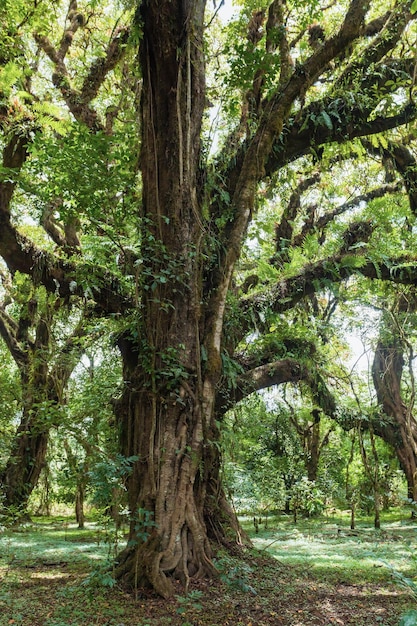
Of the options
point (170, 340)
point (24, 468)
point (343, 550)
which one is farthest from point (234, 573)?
point (24, 468)

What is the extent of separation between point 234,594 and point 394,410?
8401 millimetres

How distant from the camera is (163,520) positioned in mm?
4289

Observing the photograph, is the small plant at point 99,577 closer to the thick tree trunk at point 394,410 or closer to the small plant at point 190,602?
the small plant at point 190,602

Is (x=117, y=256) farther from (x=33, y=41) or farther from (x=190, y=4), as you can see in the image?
(x=33, y=41)

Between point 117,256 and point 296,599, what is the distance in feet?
13.7

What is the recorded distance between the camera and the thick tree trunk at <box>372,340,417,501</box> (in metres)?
11.0

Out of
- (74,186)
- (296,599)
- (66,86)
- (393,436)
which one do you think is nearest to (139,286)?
(74,186)

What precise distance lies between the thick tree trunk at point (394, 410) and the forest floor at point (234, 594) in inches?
188

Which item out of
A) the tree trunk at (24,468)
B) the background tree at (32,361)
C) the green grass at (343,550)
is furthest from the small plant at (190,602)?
the tree trunk at (24,468)

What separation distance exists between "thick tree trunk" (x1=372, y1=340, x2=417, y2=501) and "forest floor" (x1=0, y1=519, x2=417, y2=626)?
477 centimetres

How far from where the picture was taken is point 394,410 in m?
11.5

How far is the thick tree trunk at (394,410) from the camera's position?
1096cm

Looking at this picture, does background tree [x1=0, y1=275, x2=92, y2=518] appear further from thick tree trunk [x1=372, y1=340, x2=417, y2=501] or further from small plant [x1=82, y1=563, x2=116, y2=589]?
thick tree trunk [x1=372, y1=340, x2=417, y2=501]

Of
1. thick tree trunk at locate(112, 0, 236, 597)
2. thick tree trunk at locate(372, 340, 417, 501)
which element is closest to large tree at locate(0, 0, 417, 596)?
thick tree trunk at locate(112, 0, 236, 597)
